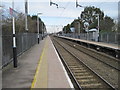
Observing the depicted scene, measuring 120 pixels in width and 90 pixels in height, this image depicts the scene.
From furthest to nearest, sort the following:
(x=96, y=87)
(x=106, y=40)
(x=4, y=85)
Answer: (x=106, y=40) < (x=96, y=87) < (x=4, y=85)

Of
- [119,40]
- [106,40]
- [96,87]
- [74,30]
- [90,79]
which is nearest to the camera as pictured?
[96,87]

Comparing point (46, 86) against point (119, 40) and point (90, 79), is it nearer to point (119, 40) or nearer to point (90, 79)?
point (90, 79)

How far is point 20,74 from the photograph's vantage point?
10.8m

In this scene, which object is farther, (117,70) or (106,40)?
(106,40)

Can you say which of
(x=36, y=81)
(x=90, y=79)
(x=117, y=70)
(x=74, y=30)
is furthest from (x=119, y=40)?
(x=74, y=30)

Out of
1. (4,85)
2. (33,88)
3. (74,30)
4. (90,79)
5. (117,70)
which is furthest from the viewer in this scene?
(74,30)

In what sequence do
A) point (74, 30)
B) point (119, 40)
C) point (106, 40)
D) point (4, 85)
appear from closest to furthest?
point (4, 85)
point (119, 40)
point (106, 40)
point (74, 30)

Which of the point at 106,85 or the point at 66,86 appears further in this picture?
the point at 106,85

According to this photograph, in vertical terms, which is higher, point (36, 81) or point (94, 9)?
point (94, 9)

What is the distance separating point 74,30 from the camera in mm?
116250

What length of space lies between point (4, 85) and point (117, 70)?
7232 mm

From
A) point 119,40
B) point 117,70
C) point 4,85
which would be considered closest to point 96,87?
point 4,85

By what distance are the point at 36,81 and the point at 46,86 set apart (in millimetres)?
1031

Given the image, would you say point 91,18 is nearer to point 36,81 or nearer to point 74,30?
point 74,30
